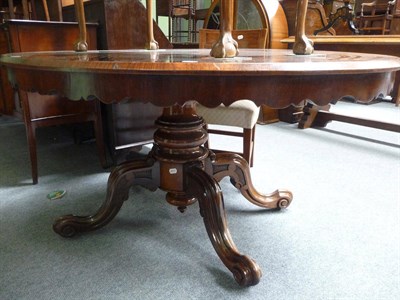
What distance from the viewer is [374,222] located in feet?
4.78

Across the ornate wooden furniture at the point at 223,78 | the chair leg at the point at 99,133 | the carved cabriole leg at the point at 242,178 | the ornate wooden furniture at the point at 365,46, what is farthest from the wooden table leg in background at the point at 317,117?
the ornate wooden furniture at the point at 223,78

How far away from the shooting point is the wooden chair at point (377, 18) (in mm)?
5152

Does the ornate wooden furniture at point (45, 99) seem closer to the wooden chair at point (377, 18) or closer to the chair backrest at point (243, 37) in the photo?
the chair backrest at point (243, 37)

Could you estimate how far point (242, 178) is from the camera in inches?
56.1

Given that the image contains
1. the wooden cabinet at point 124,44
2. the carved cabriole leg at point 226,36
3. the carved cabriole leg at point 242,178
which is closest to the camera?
the carved cabriole leg at point 226,36

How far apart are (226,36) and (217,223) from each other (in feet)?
2.05

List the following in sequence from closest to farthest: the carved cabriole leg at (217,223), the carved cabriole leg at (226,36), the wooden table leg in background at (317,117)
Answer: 1. the carved cabriole leg at (226,36)
2. the carved cabriole leg at (217,223)
3. the wooden table leg in background at (317,117)

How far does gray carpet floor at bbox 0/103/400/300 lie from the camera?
1058mm

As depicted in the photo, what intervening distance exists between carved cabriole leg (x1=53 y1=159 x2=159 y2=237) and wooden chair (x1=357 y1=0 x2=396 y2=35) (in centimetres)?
482

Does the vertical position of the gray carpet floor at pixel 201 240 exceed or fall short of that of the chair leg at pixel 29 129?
it falls short

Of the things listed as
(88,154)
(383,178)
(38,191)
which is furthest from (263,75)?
(88,154)

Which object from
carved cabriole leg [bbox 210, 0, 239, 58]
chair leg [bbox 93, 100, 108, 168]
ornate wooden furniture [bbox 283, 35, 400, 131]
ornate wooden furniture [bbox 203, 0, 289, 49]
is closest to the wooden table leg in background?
ornate wooden furniture [bbox 283, 35, 400, 131]

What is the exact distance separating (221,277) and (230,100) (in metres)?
0.68

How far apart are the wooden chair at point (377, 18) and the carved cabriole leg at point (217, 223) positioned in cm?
481
